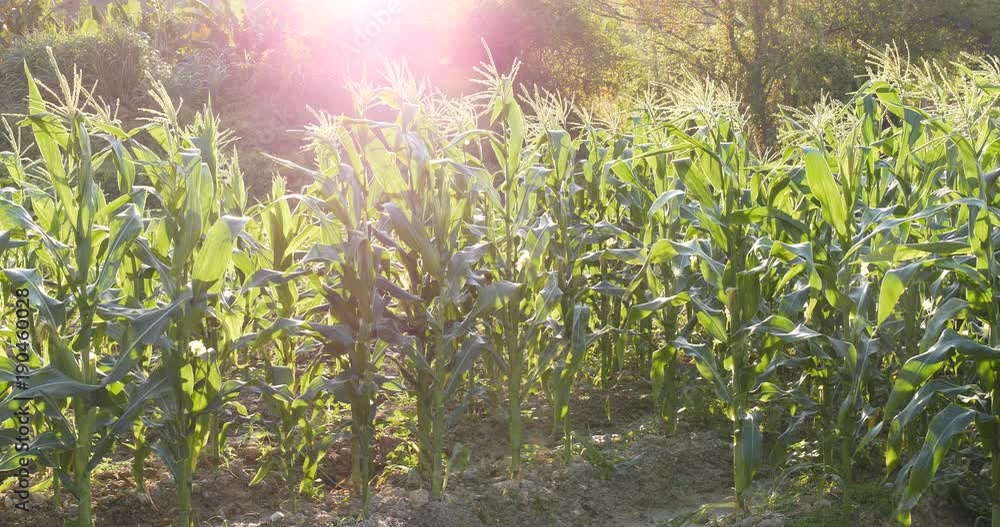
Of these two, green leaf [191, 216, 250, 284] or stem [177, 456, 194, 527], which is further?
stem [177, 456, 194, 527]

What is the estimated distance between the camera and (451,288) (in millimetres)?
3258

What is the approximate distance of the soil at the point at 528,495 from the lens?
10.7 feet

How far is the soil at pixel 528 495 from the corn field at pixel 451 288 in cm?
10

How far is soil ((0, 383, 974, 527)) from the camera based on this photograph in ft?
10.7

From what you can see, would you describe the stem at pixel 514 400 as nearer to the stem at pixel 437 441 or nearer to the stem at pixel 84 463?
the stem at pixel 437 441

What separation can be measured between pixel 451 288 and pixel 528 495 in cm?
104

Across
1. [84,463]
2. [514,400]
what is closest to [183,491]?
[84,463]

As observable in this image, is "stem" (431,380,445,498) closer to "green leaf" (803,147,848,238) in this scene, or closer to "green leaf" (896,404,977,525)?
"green leaf" (803,147,848,238)

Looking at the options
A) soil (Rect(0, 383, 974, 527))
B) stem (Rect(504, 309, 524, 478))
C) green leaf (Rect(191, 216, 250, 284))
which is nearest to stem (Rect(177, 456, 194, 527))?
soil (Rect(0, 383, 974, 527))

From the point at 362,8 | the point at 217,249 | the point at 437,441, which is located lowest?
the point at 437,441

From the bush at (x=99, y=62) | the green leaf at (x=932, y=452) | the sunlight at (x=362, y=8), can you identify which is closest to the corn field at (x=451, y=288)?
the green leaf at (x=932, y=452)

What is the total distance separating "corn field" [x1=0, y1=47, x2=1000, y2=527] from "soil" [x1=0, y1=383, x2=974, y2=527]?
3.8 inches

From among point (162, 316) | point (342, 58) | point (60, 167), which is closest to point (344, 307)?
point (162, 316)

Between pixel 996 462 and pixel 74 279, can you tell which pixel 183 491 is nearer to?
pixel 74 279
